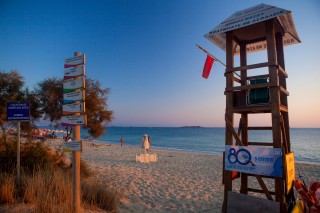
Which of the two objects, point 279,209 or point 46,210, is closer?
point 46,210

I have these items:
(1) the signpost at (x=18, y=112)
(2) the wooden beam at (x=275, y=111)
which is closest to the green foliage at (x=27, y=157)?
(1) the signpost at (x=18, y=112)

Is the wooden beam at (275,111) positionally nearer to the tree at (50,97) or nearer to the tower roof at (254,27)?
the tower roof at (254,27)

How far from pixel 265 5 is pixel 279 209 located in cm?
433

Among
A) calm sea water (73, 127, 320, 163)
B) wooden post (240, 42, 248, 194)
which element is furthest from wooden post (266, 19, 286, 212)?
calm sea water (73, 127, 320, 163)

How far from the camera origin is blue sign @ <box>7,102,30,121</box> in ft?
19.2

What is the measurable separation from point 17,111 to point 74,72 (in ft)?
9.55

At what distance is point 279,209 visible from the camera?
4285mm

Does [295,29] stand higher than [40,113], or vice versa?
[295,29]

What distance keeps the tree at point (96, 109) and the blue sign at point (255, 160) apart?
708 centimetres

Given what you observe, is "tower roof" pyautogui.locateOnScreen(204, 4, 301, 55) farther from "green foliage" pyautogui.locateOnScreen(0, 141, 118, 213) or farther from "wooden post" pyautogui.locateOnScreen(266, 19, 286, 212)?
"green foliage" pyautogui.locateOnScreen(0, 141, 118, 213)

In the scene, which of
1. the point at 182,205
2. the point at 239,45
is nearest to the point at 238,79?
the point at 239,45

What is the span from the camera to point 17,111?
591 cm

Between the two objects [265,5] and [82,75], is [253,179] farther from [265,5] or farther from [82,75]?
[82,75]

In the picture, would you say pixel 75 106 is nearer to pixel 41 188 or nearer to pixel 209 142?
pixel 41 188
